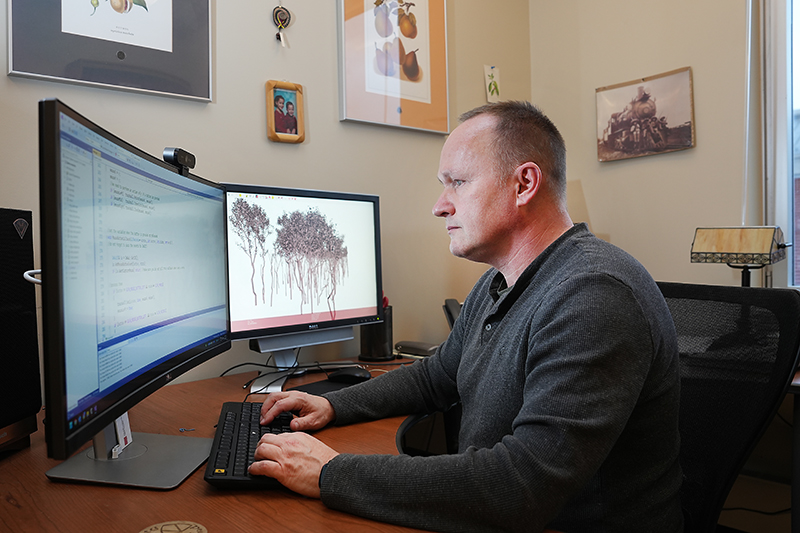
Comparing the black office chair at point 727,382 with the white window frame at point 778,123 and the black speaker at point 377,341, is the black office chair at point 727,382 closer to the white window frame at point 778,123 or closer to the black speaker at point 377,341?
the black speaker at point 377,341

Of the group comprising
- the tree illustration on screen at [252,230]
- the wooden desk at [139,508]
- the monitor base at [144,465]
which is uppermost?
the tree illustration on screen at [252,230]

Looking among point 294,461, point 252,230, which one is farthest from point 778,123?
point 294,461

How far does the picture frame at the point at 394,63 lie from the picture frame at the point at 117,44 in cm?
48

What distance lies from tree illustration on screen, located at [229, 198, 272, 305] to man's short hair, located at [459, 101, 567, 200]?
2.25 feet

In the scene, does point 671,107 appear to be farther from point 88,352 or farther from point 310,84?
point 88,352

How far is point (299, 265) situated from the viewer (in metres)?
1.53

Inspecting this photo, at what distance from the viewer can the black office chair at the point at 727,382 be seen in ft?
3.00

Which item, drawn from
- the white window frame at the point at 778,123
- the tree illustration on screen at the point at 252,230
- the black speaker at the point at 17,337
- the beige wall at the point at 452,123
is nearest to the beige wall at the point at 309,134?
the beige wall at the point at 452,123

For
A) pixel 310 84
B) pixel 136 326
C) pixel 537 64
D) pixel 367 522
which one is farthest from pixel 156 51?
pixel 537 64

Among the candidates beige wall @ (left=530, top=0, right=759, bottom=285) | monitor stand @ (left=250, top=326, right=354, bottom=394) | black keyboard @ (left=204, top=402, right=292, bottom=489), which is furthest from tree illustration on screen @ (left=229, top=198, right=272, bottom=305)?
beige wall @ (left=530, top=0, right=759, bottom=285)

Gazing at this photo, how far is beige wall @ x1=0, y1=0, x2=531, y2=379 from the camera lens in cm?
135

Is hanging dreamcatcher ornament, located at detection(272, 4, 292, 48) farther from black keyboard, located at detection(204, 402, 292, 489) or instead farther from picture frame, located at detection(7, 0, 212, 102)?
black keyboard, located at detection(204, 402, 292, 489)

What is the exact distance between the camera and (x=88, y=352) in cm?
66

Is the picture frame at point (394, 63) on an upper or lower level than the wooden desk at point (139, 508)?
upper
